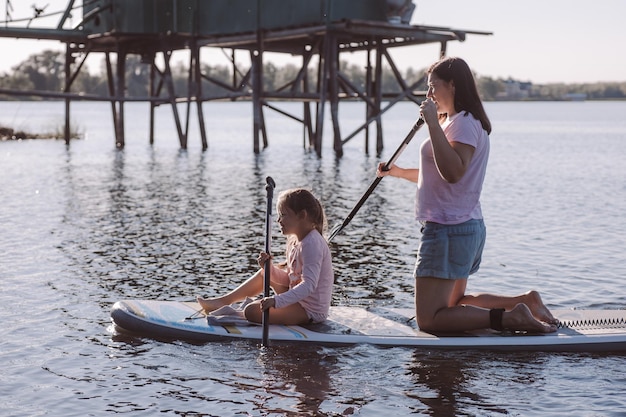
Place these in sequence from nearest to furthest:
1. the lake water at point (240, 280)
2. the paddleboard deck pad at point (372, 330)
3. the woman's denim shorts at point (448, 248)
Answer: the lake water at point (240, 280)
the woman's denim shorts at point (448, 248)
the paddleboard deck pad at point (372, 330)

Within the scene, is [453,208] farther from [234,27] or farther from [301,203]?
[234,27]

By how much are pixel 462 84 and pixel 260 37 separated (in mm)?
20697

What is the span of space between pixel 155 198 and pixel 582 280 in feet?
31.6

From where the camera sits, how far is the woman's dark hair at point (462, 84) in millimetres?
6625

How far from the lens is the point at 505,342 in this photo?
22.9 ft

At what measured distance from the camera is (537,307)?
7.29 meters

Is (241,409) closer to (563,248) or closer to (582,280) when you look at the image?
(582,280)

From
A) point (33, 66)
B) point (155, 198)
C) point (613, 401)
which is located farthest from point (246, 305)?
point (33, 66)

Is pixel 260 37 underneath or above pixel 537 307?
above

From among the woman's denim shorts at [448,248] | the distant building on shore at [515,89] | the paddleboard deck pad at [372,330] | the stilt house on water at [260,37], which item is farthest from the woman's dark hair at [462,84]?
the distant building on shore at [515,89]

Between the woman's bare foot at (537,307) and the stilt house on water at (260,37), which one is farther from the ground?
the stilt house on water at (260,37)

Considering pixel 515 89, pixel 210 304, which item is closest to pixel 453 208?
pixel 210 304

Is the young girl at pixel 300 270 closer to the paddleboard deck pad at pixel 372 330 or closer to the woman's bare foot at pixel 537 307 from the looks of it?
the paddleboard deck pad at pixel 372 330

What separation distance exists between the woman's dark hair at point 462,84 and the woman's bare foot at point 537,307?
143 centimetres
